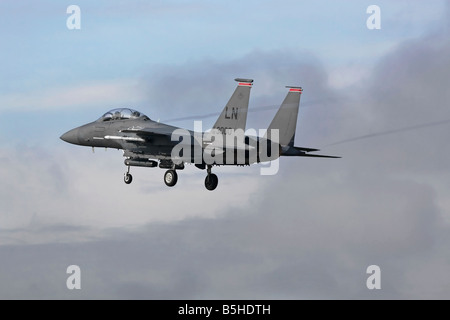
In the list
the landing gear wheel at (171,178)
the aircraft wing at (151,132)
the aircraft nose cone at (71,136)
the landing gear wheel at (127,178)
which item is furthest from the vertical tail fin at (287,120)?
the aircraft nose cone at (71,136)

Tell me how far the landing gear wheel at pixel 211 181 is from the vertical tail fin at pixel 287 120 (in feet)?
12.1

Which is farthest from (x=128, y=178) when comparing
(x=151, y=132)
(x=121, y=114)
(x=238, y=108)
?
(x=238, y=108)

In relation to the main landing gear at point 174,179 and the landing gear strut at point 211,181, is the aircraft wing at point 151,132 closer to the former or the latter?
the main landing gear at point 174,179

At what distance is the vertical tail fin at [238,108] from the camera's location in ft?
160

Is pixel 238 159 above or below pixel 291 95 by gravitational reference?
below

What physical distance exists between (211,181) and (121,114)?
19.3 ft

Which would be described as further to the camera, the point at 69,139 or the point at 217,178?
the point at 69,139

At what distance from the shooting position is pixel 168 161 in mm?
52062

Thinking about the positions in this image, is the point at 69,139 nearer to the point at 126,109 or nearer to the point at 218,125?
the point at 126,109

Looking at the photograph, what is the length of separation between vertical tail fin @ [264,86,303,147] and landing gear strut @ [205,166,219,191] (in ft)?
12.0

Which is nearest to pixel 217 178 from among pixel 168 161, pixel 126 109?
pixel 168 161

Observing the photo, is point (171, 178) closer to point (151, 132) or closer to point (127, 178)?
point (127, 178)

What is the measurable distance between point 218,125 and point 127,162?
5.92m

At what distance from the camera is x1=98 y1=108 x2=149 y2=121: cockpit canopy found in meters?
53.2
